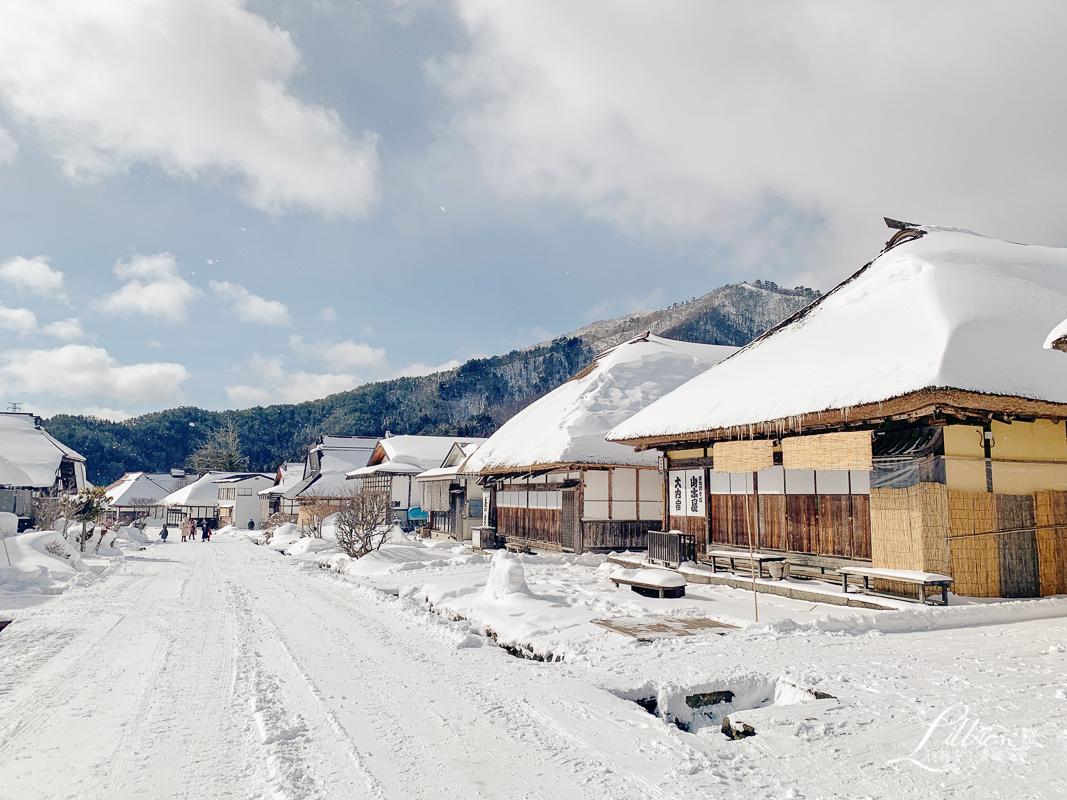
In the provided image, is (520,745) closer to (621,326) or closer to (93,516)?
(93,516)

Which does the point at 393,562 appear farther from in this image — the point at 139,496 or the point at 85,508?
the point at 139,496

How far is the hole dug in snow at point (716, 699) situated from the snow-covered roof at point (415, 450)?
108 feet

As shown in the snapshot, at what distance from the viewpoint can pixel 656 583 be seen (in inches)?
419

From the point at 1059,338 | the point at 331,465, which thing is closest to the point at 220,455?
the point at 331,465

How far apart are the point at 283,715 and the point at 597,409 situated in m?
16.3

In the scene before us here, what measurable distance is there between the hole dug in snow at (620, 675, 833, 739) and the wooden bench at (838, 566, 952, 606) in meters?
4.51

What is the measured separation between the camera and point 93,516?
906 inches

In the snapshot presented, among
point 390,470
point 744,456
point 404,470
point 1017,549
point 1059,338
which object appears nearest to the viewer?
point 1059,338

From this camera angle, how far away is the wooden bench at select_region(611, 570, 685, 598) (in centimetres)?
1061

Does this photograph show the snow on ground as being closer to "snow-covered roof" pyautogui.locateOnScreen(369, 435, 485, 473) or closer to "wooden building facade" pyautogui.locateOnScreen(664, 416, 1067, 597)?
"wooden building facade" pyautogui.locateOnScreen(664, 416, 1067, 597)

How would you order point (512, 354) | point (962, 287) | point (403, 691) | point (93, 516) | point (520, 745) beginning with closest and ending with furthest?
point (520, 745) → point (403, 691) → point (962, 287) → point (93, 516) → point (512, 354)

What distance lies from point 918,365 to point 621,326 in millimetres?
135047

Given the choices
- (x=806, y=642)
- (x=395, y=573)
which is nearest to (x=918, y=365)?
(x=806, y=642)

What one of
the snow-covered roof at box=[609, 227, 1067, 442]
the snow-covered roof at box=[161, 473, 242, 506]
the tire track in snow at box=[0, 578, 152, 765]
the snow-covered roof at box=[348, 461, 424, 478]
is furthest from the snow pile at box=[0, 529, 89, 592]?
the snow-covered roof at box=[161, 473, 242, 506]
